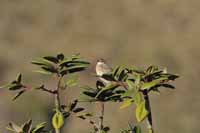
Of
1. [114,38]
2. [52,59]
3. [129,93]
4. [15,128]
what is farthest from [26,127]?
[114,38]

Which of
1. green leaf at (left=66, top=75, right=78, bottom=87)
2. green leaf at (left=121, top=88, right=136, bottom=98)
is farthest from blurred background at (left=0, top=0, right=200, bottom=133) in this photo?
green leaf at (left=121, top=88, right=136, bottom=98)

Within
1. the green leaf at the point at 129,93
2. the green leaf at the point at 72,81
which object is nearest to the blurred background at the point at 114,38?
the green leaf at the point at 72,81

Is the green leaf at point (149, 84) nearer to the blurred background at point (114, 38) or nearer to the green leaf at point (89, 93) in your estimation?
the green leaf at point (89, 93)

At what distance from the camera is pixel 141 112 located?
1.06 metres

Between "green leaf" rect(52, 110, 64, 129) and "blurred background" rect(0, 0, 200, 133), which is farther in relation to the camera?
"blurred background" rect(0, 0, 200, 133)

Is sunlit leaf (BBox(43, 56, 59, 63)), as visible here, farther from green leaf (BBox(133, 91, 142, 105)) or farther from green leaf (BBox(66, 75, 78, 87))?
green leaf (BBox(133, 91, 142, 105))

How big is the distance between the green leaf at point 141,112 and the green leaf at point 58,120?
0.14 metres

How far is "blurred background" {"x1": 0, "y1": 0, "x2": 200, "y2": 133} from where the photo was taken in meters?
21.8

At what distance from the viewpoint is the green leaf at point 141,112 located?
1050 millimetres

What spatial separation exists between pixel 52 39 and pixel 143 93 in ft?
76.8

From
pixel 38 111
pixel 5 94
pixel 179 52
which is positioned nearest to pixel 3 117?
pixel 38 111

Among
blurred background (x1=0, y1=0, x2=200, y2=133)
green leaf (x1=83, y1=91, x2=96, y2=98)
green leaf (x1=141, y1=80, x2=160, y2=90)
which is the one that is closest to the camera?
green leaf (x1=141, y1=80, x2=160, y2=90)

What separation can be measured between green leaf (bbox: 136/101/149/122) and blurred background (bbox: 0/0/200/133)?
64.9 ft

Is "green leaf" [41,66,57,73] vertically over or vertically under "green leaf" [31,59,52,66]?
under
